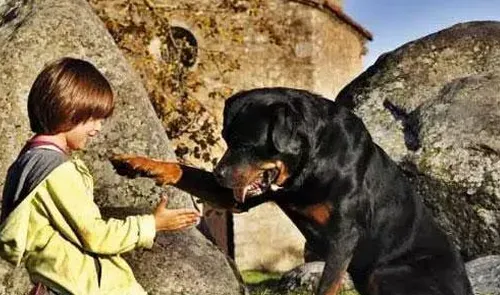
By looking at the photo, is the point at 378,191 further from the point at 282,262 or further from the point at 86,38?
the point at 282,262

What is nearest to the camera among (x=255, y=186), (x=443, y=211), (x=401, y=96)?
(x=255, y=186)

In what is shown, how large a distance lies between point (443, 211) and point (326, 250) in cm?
453

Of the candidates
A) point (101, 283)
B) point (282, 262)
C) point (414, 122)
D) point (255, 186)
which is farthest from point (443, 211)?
point (282, 262)

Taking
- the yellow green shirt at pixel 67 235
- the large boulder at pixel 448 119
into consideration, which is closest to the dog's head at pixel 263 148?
the yellow green shirt at pixel 67 235

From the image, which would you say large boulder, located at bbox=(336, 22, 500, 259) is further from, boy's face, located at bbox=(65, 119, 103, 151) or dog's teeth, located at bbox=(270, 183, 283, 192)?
boy's face, located at bbox=(65, 119, 103, 151)

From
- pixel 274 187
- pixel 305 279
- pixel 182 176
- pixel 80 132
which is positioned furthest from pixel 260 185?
pixel 305 279

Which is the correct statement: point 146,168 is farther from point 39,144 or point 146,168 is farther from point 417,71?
point 417,71

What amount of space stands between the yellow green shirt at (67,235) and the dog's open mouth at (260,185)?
3.42ft

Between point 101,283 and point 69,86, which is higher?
point 69,86

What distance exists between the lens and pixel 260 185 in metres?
4.63

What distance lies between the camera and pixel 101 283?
3.54m

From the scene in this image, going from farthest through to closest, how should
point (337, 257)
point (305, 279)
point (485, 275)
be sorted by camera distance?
point (305, 279)
point (485, 275)
point (337, 257)

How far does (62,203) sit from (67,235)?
0.12 m

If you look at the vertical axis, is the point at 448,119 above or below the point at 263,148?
below
